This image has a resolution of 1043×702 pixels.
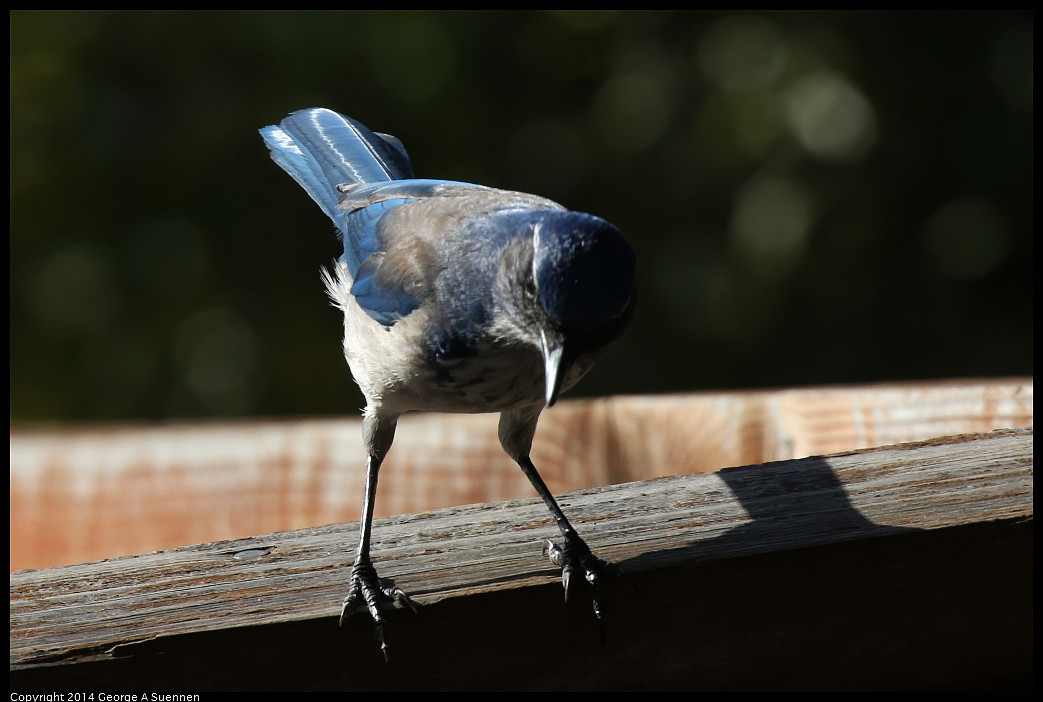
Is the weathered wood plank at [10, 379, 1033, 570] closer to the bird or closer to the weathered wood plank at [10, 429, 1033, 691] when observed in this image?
the bird

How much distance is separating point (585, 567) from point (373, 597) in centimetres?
36

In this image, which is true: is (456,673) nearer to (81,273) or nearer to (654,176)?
(654,176)

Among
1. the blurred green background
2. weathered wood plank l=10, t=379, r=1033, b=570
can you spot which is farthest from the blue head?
the blurred green background

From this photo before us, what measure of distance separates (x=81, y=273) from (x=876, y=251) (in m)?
4.10

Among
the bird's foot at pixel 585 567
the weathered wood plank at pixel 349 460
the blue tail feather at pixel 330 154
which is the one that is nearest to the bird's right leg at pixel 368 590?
the bird's foot at pixel 585 567

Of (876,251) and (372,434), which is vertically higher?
(372,434)

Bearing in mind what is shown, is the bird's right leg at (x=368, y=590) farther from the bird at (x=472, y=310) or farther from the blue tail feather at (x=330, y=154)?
the blue tail feather at (x=330, y=154)

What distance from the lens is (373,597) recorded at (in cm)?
196

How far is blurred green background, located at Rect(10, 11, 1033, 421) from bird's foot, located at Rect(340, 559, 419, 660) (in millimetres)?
3952

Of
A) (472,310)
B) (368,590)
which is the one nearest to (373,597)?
(368,590)

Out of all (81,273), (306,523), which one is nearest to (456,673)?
(306,523)

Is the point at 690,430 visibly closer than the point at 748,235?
Yes

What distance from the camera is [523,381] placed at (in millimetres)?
2559

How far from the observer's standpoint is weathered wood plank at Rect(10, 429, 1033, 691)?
75.7 inches
